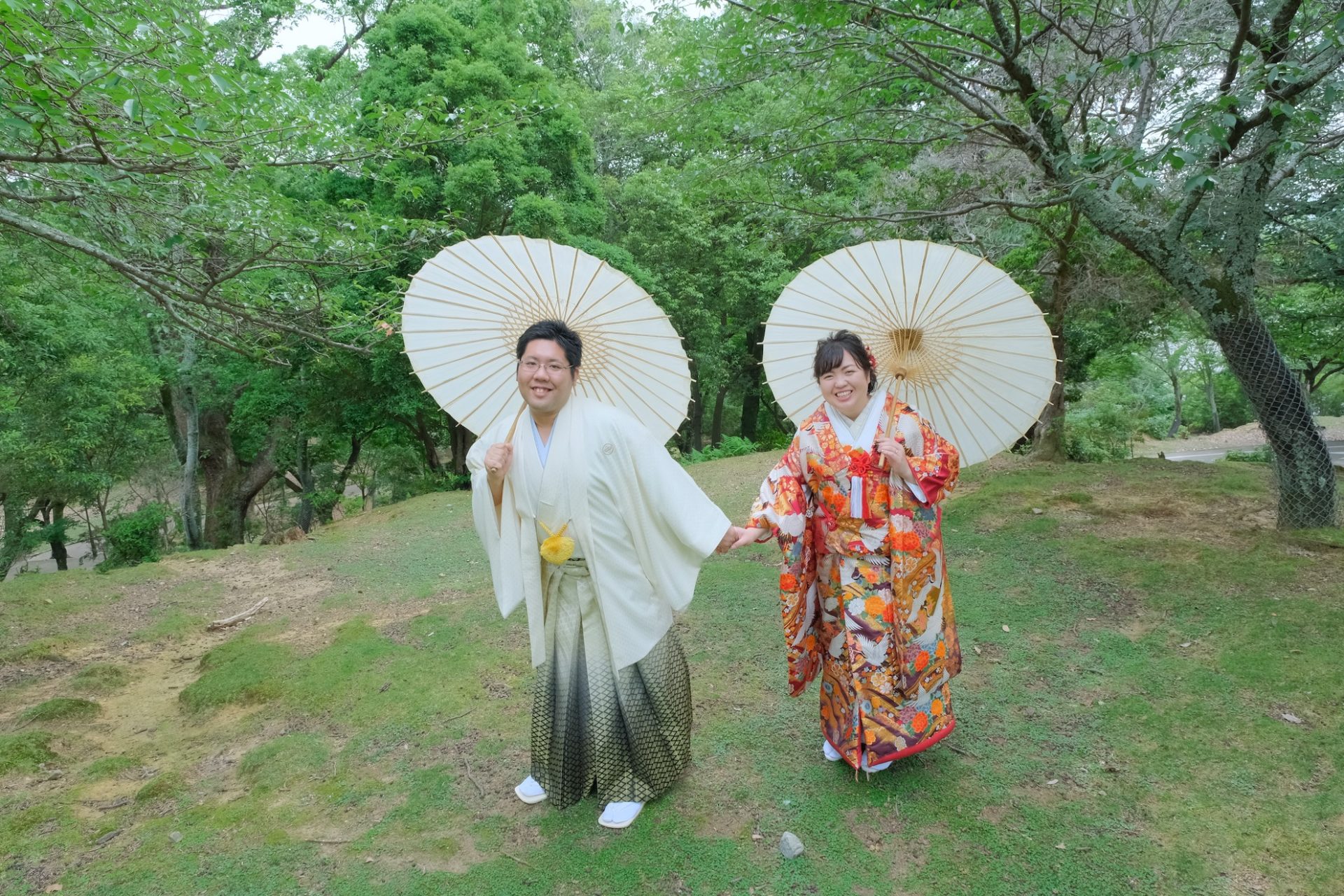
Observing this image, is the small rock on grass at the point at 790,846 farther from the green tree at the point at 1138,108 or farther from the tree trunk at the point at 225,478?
the tree trunk at the point at 225,478

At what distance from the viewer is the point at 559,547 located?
2.85m

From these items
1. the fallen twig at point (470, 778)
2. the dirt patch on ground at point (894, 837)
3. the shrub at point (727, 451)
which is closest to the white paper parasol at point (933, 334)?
the dirt patch on ground at point (894, 837)

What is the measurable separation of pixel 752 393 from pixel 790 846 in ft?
56.9

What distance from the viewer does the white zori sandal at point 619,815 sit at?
9.99ft

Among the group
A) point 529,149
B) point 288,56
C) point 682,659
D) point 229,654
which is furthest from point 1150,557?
point 288,56

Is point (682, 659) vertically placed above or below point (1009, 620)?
above

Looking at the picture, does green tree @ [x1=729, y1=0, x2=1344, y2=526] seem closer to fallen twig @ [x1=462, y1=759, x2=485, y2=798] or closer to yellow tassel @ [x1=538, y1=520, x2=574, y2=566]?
yellow tassel @ [x1=538, y1=520, x2=574, y2=566]

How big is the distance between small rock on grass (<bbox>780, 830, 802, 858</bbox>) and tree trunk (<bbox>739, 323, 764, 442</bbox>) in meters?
15.5

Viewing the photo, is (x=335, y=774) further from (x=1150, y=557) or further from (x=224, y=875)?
(x=1150, y=557)

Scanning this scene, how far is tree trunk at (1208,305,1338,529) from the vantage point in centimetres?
573

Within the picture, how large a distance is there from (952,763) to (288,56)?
1556 centimetres

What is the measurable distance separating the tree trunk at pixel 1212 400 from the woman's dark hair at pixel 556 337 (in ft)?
93.9

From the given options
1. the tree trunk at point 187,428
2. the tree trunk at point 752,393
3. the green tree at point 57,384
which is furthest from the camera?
the tree trunk at point 752,393

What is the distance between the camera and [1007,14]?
263 inches
